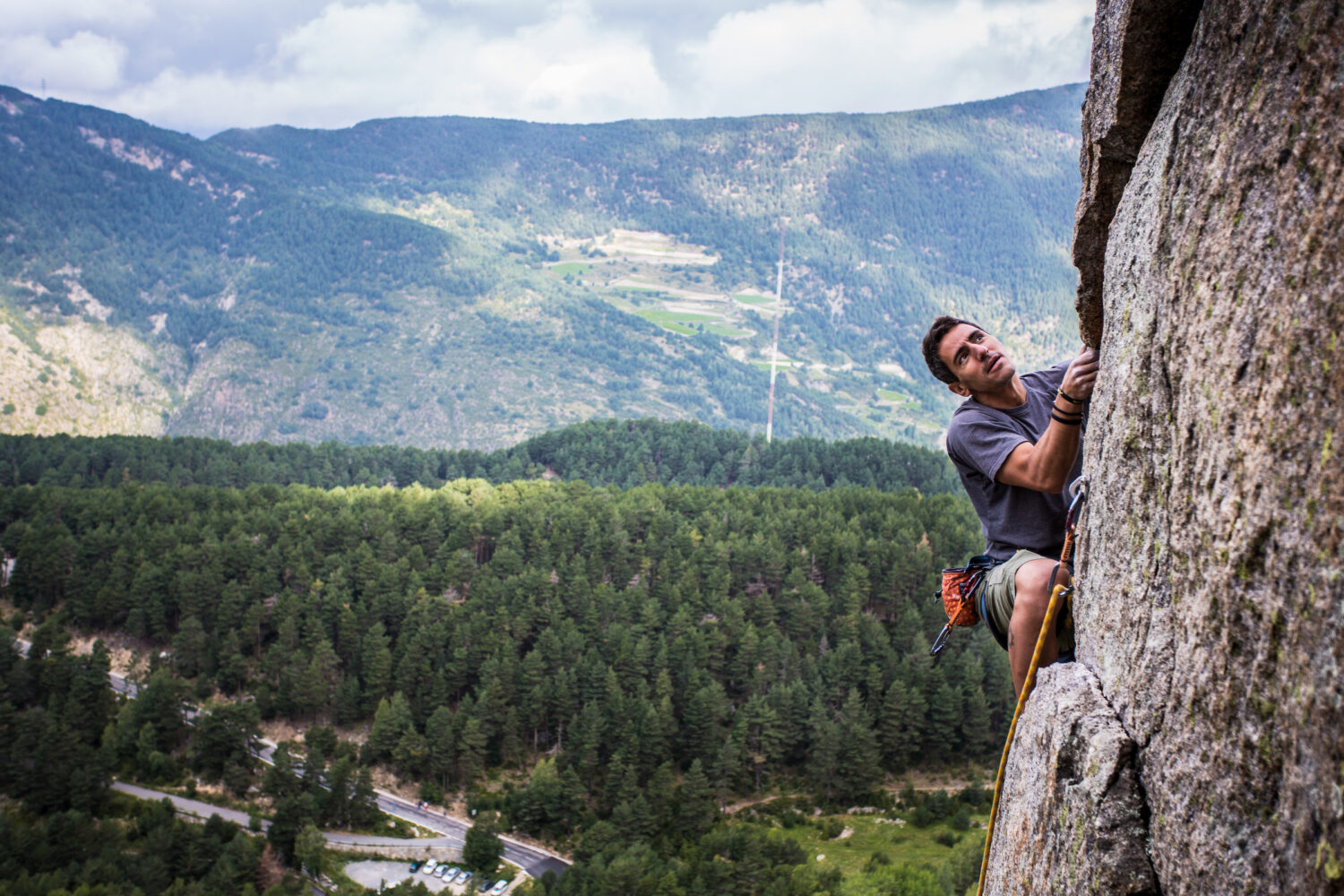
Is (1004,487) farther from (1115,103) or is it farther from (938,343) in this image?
(1115,103)

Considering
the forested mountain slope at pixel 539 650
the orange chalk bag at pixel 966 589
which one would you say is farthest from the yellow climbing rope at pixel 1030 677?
the forested mountain slope at pixel 539 650

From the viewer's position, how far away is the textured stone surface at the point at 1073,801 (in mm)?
5285

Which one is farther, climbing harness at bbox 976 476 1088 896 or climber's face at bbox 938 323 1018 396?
climber's face at bbox 938 323 1018 396

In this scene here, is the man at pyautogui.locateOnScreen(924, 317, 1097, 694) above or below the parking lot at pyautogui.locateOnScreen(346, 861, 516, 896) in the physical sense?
above

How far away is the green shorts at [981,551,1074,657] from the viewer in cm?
715

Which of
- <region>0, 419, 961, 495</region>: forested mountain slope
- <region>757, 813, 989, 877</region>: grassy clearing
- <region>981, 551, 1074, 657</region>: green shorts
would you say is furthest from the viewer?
<region>0, 419, 961, 495</region>: forested mountain slope

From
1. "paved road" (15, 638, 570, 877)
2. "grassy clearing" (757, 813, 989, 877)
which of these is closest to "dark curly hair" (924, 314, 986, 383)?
"grassy clearing" (757, 813, 989, 877)

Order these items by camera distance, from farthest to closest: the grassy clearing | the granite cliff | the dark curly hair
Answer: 1. the grassy clearing
2. the dark curly hair
3. the granite cliff

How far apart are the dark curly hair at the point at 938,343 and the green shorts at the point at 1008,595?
5.24 ft

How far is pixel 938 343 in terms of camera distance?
7.79 metres

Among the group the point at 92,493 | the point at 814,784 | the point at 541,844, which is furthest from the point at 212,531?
the point at 814,784

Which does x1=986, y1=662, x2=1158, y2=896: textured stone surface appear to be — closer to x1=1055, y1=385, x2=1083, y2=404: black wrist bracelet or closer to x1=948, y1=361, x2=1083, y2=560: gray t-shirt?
x1=948, y1=361, x2=1083, y2=560: gray t-shirt

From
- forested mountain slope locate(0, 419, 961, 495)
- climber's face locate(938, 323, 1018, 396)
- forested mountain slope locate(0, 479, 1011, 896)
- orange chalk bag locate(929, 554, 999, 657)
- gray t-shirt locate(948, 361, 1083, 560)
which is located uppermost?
climber's face locate(938, 323, 1018, 396)

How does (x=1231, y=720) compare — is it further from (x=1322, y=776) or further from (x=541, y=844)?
(x=541, y=844)
